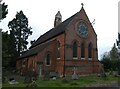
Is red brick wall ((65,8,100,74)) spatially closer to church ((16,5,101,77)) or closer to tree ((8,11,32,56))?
church ((16,5,101,77))

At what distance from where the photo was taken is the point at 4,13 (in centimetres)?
3797

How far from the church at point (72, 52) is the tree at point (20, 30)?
105 feet

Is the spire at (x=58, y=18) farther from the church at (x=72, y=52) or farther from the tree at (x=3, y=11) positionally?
the tree at (x=3, y=11)

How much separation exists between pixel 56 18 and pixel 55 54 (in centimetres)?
1915

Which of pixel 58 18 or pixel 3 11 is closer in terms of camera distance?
pixel 3 11

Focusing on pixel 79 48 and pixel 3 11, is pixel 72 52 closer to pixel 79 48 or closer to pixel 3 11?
pixel 79 48

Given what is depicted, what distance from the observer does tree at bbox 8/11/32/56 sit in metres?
82.0

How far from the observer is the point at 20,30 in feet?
276

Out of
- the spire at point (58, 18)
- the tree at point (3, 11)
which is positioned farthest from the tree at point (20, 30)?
the tree at point (3, 11)

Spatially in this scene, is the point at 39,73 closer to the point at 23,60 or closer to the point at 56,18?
the point at 23,60

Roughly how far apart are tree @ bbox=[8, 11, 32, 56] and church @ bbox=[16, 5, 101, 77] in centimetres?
3207

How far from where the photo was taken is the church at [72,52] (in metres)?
46.4

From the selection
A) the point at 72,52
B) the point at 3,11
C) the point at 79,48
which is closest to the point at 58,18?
the point at 79,48

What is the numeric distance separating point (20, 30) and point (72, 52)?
41.0m
